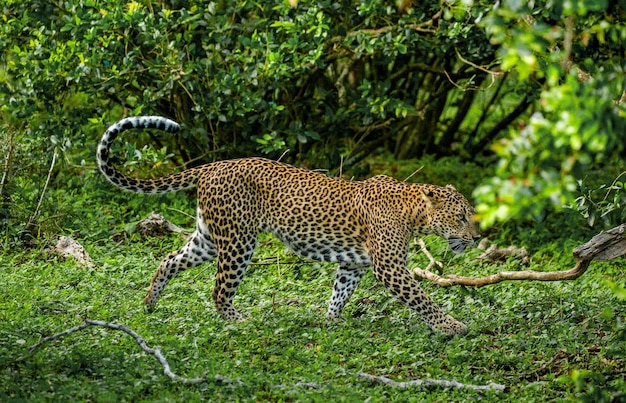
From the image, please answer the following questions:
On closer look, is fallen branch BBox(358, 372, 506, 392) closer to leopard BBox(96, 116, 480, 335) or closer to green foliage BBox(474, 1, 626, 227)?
leopard BBox(96, 116, 480, 335)

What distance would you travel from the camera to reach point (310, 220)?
8.71 meters

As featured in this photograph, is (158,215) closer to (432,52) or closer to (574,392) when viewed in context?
(432,52)

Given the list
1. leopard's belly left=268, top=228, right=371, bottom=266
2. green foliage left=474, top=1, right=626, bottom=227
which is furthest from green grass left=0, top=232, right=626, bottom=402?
green foliage left=474, top=1, right=626, bottom=227

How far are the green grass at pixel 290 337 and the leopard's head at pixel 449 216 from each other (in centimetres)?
68

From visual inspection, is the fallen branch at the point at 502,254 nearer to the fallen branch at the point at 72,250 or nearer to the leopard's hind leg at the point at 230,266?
the leopard's hind leg at the point at 230,266

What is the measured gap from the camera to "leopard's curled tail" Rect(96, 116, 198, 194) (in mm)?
8297

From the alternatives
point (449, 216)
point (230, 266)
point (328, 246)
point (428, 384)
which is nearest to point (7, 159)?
point (230, 266)

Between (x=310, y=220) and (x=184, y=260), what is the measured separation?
111cm

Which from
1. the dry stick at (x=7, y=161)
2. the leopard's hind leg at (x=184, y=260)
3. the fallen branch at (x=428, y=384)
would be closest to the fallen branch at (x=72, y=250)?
the dry stick at (x=7, y=161)

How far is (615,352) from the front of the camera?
24.8ft

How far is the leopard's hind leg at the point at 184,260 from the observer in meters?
8.94

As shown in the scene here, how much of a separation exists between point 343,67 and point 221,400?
290 inches

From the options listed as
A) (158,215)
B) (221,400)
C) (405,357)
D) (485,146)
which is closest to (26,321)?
(221,400)

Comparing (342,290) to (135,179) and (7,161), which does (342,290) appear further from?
(7,161)
